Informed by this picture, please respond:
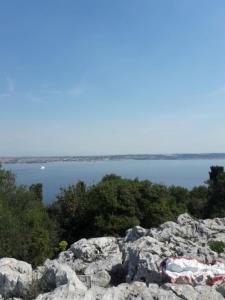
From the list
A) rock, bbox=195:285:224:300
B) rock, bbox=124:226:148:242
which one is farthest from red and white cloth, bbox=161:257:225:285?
rock, bbox=124:226:148:242

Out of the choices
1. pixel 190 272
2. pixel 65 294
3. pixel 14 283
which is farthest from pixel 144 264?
pixel 14 283

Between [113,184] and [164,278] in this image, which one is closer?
[164,278]

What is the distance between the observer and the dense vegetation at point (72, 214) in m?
26.8

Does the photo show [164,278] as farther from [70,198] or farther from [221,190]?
[221,190]

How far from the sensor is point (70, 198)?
39.9 metres

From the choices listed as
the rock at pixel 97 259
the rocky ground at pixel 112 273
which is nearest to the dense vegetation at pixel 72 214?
the rock at pixel 97 259

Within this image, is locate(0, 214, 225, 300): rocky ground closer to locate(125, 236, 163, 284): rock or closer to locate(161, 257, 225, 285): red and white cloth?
locate(125, 236, 163, 284): rock

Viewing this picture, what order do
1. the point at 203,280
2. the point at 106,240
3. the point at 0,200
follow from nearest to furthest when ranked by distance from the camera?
the point at 203,280 < the point at 106,240 < the point at 0,200

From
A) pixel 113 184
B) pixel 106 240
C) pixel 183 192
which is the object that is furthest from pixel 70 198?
pixel 106 240

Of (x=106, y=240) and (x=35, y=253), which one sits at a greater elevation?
(x=106, y=240)

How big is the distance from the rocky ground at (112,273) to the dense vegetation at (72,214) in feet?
32.6

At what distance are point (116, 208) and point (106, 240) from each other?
635 inches

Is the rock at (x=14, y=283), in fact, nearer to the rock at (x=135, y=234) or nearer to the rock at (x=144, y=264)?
the rock at (x=144, y=264)

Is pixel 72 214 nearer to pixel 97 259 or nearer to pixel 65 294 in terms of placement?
pixel 97 259
